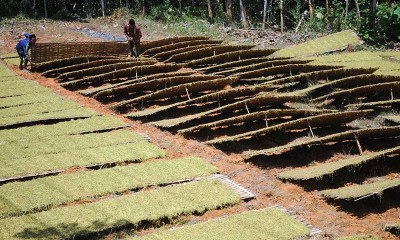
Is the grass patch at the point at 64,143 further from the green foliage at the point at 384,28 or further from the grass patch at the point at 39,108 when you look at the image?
the green foliage at the point at 384,28

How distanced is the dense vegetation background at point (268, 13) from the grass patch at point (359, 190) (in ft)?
57.2

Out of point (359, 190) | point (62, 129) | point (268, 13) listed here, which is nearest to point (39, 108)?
point (62, 129)

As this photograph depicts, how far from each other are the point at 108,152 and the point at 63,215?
3587mm

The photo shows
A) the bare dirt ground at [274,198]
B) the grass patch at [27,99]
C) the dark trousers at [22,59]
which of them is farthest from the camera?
the dark trousers at [22,59]

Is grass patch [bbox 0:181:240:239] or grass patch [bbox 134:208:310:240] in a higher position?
grass patch [bbox 0:181:240:239]

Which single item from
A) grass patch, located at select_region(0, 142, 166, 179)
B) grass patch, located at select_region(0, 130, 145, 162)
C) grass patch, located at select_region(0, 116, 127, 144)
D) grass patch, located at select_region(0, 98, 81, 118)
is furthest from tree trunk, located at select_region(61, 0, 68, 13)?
grass patch, located at select_region(0, 142, 166, 179)

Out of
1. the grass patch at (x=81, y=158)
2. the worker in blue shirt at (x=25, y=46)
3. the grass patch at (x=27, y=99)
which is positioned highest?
the worker in blue shirt at (x=25, y=46)

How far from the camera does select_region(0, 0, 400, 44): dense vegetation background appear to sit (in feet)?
87.3

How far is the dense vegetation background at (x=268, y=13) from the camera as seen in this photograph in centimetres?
2661

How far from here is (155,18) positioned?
110ft

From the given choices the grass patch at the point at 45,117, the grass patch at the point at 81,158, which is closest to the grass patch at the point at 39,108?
the grass patch at the point at 45,117

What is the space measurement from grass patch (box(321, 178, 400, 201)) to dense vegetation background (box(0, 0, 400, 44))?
1744 cm

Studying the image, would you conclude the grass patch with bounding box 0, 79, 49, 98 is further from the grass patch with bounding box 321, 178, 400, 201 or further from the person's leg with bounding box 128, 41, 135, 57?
the grass patch with bounding box 321, 178, 400, 201

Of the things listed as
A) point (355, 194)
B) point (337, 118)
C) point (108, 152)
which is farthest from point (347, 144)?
point (108, 152)
